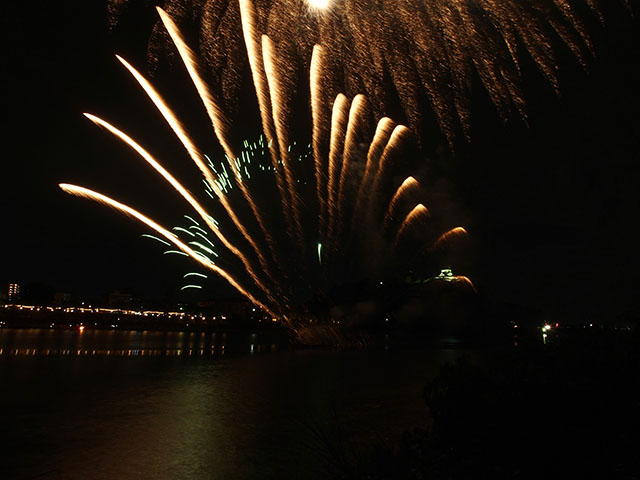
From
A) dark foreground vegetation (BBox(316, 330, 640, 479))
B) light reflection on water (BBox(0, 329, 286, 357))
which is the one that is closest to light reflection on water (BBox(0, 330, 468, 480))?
dark foreground vegetation (BBox(316, 330, 640, 479))

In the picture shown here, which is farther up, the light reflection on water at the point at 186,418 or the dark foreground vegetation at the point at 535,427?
the dark foreground vegetation at the point at 535,427

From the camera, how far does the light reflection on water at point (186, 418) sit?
9.38 metres

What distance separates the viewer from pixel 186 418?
14.0m

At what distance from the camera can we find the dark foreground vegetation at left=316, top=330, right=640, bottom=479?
3.64 metres

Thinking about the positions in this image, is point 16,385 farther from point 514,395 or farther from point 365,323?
point 365,323

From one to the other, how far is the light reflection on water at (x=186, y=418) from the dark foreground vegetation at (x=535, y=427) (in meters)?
0.66

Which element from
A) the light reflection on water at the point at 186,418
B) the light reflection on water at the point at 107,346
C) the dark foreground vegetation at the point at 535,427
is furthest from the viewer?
the light reflection on water at the point at 107,346

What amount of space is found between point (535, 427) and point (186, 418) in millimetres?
11695

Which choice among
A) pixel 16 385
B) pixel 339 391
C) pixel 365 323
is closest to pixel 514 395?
pixel 339 391

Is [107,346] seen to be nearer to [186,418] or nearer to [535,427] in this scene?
[186,418]

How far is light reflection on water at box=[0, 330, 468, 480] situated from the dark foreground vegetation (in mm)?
664

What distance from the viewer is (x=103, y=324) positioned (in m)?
127

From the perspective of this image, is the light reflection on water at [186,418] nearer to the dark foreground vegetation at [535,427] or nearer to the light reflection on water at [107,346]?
the dark foreground vegetation at [535,427]

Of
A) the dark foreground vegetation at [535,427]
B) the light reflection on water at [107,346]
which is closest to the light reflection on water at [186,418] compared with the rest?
the dark foreground vegetation at [535,427]
